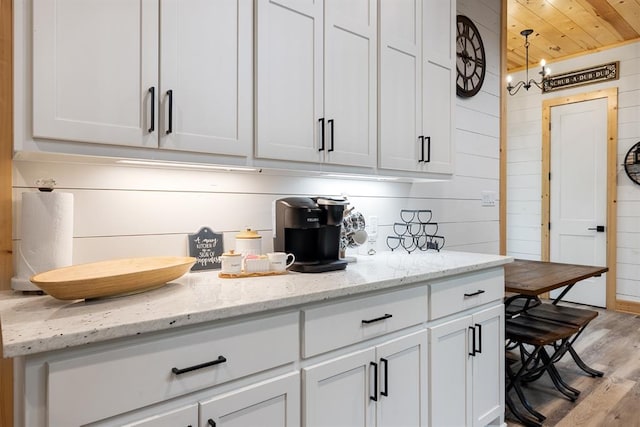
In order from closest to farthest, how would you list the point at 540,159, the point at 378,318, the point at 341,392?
1. the point at 341,392
2. the point at 378,318
3. the point at 540,159

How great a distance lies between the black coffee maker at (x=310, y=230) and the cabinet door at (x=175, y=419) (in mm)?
717

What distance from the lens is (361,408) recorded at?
1415mm

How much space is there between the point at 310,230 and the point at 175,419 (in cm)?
88

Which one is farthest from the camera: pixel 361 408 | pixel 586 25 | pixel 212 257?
pixel 586 25

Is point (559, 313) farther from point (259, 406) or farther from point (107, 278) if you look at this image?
point (107, 278)

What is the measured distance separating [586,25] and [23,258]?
513cm

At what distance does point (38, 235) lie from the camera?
124cm

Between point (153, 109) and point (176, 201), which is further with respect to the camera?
point (176, 201)

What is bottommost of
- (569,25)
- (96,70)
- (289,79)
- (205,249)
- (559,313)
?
(559,313)

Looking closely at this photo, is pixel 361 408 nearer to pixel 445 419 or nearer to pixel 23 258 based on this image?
pixel 445 419

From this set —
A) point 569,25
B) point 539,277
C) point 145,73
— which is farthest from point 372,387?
point 569,25

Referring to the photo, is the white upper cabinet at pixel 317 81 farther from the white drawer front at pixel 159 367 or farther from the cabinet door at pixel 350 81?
the white drawer front at pixel 159 367

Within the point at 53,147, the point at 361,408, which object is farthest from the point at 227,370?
the point at 53,147

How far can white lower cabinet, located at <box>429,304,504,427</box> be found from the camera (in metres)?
1.72
